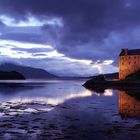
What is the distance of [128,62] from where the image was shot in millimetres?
102062

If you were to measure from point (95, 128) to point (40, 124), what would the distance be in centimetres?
380

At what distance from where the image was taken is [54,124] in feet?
64.5

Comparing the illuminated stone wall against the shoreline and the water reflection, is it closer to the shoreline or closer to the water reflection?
the shoreline

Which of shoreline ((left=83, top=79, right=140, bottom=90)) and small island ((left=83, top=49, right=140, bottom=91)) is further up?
small island ((left=83, top=49, right=140, bottom=91))

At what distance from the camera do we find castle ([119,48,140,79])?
100 m

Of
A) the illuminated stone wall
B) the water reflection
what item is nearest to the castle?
the illuminated stone wall

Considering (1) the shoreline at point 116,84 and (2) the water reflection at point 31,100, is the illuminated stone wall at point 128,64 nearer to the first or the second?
(1) the shoreline at point 116,84

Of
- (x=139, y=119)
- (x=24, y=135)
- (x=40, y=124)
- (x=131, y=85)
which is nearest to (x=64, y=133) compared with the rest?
(x=24, y=135)

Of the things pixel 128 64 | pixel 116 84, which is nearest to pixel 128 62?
pixel 128 64

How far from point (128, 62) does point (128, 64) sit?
2.22 feet

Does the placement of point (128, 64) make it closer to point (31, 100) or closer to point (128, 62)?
point (128, 62)

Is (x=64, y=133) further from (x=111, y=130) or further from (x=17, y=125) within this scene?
(x=17, y=125)

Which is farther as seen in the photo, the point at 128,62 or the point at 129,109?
the point at 128,62

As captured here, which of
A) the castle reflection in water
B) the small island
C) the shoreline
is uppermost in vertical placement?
the small island
